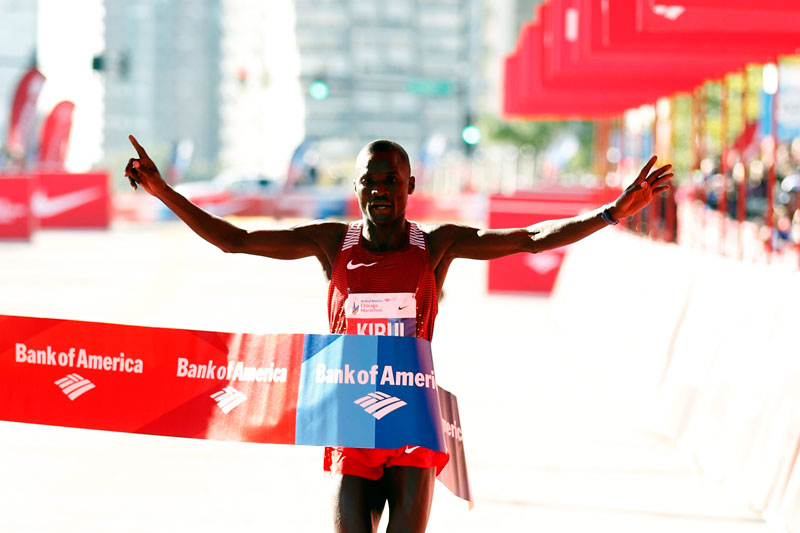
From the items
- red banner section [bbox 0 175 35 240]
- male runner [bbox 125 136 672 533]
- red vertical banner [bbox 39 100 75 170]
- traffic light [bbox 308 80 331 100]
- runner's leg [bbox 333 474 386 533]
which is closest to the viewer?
runner's leg [bbox 333 474 386 533]

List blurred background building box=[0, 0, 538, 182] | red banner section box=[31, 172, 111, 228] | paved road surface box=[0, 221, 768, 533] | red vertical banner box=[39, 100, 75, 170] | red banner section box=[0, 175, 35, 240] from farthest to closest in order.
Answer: blurred background building box=[0, 0, 538, 182]
red vertical banner box=[39, 100, 75, 170]
red banner section box=[31, 172, 111, 228]
red banner section box=[0, 175, 35, 240]
paved road surface box=[0, 221, 768, 533]

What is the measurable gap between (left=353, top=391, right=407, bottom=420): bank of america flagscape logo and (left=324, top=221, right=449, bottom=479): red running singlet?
133 mm

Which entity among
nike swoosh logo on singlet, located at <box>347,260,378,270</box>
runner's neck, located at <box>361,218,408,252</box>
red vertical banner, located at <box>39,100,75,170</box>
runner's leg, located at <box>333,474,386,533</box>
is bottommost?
runner's leg, located at <box>333,474,386,533</box>

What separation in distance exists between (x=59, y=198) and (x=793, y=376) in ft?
119

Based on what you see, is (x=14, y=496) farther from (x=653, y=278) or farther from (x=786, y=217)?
(x=786, y=217)

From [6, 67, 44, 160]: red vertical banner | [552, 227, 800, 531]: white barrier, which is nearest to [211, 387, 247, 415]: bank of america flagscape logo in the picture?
[552, 227, 800, 531]: white barrier

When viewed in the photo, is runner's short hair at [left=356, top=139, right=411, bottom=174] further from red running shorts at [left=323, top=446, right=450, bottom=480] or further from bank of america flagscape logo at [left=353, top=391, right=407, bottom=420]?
red running shorts at [left=323, top=446, right=450, bottom=480]

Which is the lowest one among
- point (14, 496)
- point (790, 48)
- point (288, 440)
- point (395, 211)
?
point (14, 496)

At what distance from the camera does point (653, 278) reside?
34.4ft

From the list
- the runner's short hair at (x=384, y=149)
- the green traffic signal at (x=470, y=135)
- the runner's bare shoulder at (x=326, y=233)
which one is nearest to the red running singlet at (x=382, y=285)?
the runner's bare shoulder at (x=326, y=233)

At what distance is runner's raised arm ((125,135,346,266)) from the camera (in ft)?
15.0

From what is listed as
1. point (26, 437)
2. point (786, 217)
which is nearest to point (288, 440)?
point (26, 437)

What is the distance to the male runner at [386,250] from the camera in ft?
13.8

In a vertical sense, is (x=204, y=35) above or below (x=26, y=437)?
above
